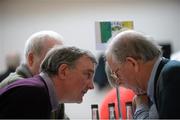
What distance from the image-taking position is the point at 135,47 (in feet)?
4.82

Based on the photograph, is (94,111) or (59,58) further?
(94,111)

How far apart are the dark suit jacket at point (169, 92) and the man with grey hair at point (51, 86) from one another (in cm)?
40

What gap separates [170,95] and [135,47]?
31 cm

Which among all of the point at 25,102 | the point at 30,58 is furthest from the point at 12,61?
the point at 25,102

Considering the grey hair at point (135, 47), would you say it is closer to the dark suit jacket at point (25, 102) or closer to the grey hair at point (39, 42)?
the dark suit jacket at point (25, 102)

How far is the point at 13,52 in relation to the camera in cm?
A: 298

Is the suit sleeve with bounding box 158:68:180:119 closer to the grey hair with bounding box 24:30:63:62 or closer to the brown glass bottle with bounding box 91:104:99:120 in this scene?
the brown glass bottle with bounding box 91:104:99:120

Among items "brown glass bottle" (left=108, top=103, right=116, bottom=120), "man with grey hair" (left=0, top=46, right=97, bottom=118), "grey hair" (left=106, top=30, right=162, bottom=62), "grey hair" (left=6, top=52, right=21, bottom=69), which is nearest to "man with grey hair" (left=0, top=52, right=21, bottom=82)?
"grey hair" (left=6, top=52, right=21, bottom=69)

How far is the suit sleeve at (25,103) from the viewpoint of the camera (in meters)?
1.19

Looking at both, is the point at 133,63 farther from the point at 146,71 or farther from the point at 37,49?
the point at 37,49

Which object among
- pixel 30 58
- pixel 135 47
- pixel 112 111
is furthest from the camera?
pixel 30 58

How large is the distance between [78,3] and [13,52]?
74cm

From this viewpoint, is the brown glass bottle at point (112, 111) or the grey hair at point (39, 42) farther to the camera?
the grey hair at point (39, 42)

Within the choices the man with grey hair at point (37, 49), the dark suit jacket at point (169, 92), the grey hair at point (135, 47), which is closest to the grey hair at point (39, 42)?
the man with grey hair at point (37, 49)
